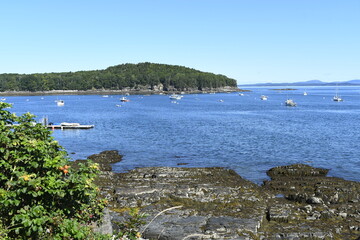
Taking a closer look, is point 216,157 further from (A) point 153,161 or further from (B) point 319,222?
(B) point 319,222

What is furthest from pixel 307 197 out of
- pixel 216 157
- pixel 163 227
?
pixel 216 157

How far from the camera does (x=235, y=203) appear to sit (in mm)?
28219

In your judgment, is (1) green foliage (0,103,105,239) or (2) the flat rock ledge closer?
(1) green foliage (0,103,105,239)

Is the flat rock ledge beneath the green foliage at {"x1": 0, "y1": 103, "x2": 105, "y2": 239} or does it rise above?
beneath

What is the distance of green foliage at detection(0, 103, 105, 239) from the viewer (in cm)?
988

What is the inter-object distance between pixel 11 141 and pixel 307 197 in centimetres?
2430

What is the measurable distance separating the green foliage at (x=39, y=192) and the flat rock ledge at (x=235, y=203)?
683 centimetres

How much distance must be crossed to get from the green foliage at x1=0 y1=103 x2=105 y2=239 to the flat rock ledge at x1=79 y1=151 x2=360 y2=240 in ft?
22.4

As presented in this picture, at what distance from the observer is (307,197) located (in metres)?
29.9

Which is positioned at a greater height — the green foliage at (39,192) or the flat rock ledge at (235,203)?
the green foliage at (39,192)

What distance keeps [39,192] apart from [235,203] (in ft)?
66.9

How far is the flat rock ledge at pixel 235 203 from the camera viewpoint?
22.7m

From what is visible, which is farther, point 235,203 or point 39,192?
point 235,203

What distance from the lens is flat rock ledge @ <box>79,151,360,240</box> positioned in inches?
892
